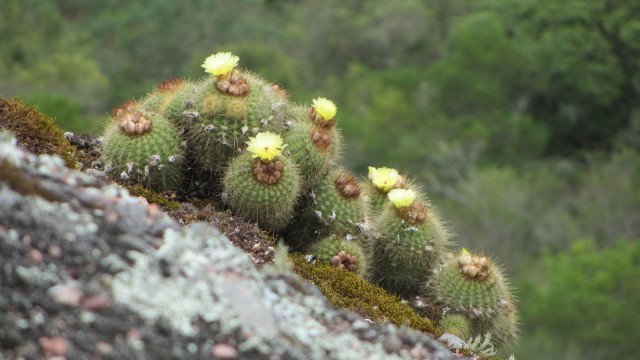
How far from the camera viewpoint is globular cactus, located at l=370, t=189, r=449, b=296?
5.11 metres

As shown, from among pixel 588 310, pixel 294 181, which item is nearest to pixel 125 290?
pixel 294 181

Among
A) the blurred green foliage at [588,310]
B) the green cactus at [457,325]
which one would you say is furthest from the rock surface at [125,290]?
the blurred green foliage at [588,310]

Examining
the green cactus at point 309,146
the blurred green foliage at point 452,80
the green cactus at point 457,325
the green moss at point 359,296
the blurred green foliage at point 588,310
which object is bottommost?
the green moss at point 359,296

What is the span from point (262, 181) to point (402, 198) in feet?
3.15

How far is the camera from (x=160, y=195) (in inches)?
187

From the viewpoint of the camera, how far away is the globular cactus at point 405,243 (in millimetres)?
5113

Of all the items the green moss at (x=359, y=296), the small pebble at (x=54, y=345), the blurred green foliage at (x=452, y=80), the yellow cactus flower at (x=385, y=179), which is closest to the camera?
the small pebble at (x=54, y=345)

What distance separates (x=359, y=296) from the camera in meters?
4.45

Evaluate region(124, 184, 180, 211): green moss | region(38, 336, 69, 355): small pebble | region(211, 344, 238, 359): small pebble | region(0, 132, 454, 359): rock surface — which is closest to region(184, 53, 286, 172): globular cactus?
region(124, 184, 180, 211): green moss

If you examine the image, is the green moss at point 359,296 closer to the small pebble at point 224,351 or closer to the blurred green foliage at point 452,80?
the small pebble at point 224,351

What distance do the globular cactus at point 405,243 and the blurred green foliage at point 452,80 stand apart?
30.2m

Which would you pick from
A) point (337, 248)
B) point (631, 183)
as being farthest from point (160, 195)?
point (631, 183)

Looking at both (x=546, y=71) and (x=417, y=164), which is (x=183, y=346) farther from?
(x=546, y=71)

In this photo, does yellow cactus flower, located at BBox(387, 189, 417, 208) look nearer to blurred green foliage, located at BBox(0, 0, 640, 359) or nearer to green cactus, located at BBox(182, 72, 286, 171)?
green cactus, located at BBox(182, 72, 286, 171)
